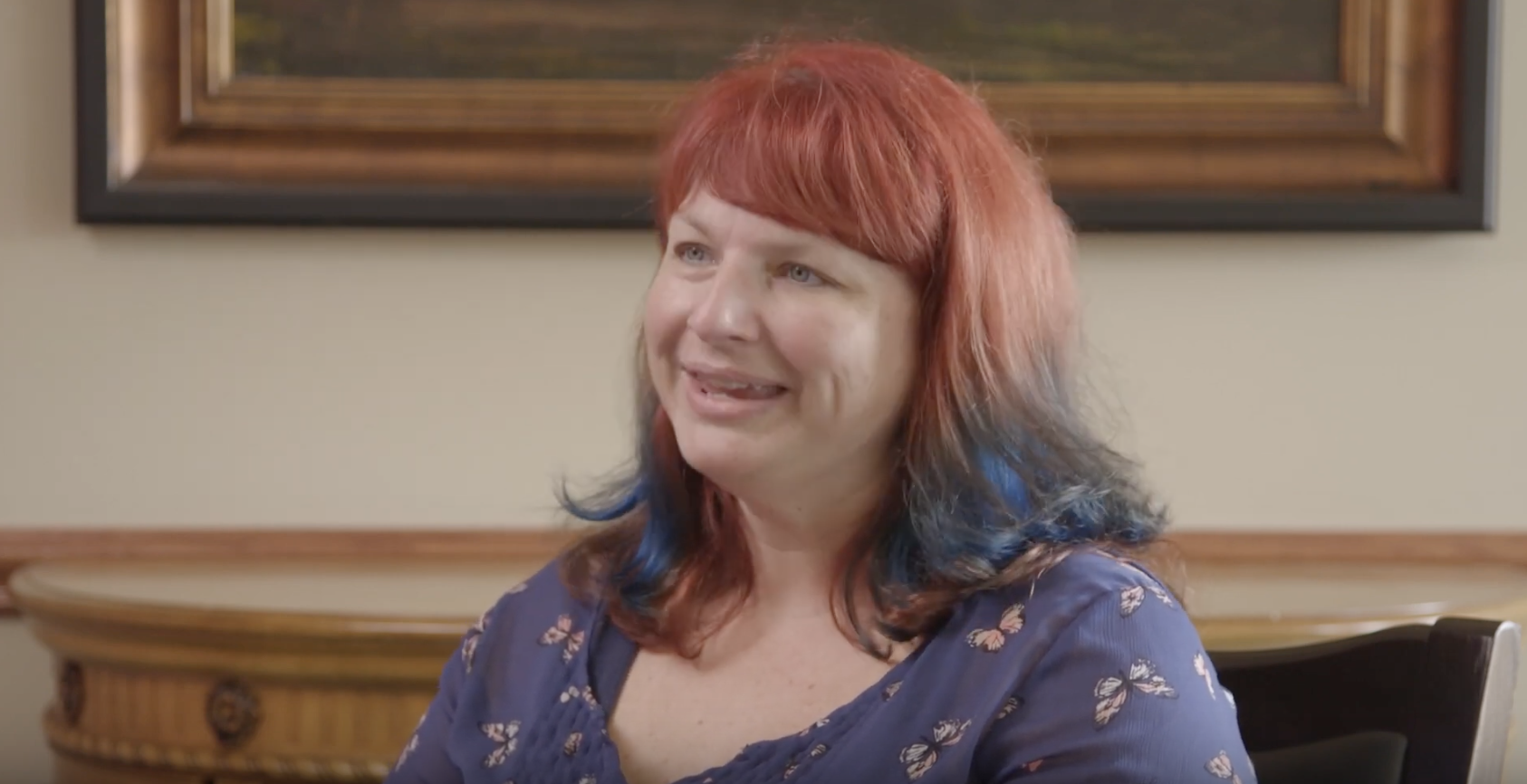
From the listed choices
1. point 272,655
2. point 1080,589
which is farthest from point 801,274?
point 272,655

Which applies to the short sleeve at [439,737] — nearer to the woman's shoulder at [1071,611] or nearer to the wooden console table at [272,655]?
the wooden console table at [272,655]

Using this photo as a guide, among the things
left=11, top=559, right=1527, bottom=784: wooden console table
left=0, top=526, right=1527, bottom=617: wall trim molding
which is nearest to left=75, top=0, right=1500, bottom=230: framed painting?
left=0, top=526, right=1527, bottom=617: wall trim molding

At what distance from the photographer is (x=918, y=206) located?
1.23 metres

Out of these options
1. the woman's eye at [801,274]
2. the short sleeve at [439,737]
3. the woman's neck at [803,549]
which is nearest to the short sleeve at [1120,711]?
the woman's neck at [803,549]

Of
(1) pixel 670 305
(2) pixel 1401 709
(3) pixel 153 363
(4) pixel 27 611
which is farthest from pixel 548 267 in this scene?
(2) pixel 1401 709

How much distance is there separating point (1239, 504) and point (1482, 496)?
1.09 feet

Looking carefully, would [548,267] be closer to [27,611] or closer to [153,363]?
[153,363]

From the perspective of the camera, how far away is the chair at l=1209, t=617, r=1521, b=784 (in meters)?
1.22

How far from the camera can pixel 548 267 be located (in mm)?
2256

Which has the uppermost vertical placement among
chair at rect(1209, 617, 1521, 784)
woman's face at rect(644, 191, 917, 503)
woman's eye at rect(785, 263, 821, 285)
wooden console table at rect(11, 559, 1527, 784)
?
woman's eye at rect(785, 263, 821, 285)

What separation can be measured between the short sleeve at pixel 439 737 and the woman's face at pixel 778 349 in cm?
32

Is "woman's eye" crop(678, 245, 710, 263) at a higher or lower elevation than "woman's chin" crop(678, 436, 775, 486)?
higher

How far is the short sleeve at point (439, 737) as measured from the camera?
141 centimetres

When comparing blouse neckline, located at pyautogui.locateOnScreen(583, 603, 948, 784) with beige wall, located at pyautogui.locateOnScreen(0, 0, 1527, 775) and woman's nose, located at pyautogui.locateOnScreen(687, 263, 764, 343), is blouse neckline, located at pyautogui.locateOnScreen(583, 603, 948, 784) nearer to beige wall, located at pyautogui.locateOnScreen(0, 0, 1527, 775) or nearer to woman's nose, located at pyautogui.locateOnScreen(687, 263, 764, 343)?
woman's nose, located at pyautogui.locateOnScreen(687, 263, 764, 343)
